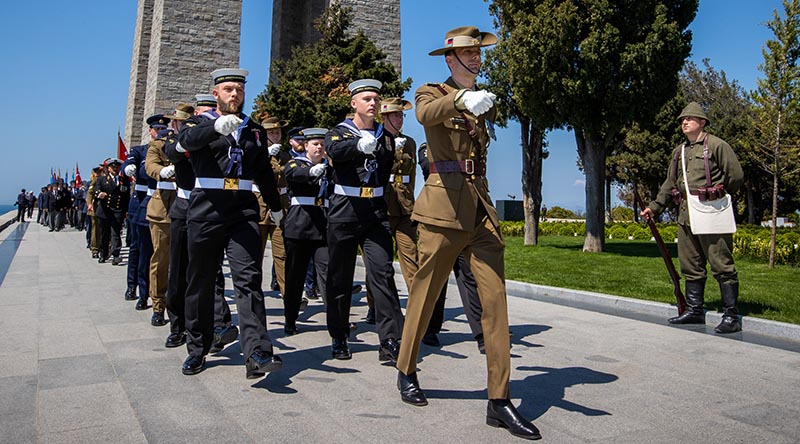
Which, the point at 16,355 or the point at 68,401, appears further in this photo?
the point at 16,355

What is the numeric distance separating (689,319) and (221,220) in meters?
Answer: 4.79

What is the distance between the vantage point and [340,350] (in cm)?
495

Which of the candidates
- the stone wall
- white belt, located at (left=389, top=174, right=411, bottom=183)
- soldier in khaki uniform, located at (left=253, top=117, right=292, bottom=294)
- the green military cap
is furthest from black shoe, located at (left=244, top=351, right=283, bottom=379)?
the stone wall

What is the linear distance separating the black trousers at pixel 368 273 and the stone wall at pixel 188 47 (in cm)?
2120

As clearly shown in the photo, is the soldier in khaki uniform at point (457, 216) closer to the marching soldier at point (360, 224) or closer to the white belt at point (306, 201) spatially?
the marching soldier at point (360, 224)

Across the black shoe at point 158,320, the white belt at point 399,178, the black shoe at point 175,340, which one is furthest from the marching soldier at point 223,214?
the black shoe at point 158,320

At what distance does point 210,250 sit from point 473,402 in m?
2.06

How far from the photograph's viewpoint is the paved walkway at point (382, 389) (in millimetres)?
3201

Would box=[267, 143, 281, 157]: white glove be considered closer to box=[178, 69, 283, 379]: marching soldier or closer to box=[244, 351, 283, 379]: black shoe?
box=[178, 69, 283, 379]: marching soldier

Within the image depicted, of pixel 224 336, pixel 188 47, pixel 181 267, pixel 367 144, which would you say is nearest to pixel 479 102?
pixel 367 144

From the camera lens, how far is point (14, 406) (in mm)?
3584

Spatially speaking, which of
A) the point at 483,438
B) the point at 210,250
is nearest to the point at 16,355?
the point at 210,250

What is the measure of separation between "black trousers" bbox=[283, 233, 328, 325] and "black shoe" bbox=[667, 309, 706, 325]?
3.61m

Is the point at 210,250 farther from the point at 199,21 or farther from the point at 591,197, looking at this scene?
the point at 199,21
